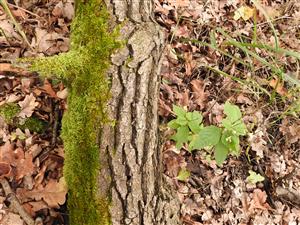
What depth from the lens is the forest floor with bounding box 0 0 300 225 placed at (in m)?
2.46

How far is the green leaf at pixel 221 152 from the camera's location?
240 centimetres

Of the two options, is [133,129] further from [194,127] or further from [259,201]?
[259,201]

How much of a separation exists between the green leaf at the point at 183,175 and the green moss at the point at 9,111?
1276 mm

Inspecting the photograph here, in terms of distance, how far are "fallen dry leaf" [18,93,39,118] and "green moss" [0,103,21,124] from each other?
0.09 ft

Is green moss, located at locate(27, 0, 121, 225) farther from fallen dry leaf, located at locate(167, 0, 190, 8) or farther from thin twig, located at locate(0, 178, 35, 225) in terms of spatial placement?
fallen dry leaf, located at locate(167, 0, 190, 8)

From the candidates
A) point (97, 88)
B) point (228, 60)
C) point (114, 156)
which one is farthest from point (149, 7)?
point (228, 60)

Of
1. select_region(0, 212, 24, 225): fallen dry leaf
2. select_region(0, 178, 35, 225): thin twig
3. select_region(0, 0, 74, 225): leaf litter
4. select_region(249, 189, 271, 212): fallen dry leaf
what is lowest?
select_region(249, 189, 271, 212): fallen dry leaf

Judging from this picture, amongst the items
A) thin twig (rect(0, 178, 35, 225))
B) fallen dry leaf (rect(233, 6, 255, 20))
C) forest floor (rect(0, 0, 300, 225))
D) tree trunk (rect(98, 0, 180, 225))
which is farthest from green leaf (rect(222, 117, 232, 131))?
fallen dry leaf (rect(233, 6, 255, 20))

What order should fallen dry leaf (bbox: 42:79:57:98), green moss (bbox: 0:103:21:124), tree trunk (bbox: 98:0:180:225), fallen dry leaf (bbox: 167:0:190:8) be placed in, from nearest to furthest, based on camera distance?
tree trunk (bbox: 98:0:180:225)
green moss (bbox: 0:103:21:124)
fallen dry leaf (bbox: 42:79:57:98)
fallen dry leaf (bbox: 167:0:190:8)

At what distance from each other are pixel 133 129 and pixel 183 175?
3.16 feet

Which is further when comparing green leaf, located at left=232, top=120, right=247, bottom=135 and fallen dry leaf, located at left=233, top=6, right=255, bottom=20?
fallen dry leaf, located at left=233, top=6, right=255, bottom=20

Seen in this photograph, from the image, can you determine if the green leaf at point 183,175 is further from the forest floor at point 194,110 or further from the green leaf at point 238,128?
the green leaf at point 238,128

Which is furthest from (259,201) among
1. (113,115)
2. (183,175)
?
(113,115)

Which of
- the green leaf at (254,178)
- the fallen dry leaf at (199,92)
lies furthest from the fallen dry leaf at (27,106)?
the green leaf at (254,178)
